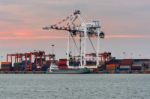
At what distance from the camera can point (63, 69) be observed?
19550 cm
